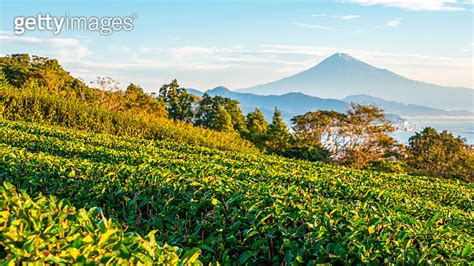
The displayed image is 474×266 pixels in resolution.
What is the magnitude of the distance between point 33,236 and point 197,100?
24.1 m

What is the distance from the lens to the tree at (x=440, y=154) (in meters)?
13.7

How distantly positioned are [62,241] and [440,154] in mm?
15264

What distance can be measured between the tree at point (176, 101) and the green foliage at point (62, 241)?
76.1 ft

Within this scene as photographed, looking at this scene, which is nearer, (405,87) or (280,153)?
(280,153)

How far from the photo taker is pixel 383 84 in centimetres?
17150

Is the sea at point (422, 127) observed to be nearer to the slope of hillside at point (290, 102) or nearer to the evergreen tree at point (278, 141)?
the evergreen tree at point (278, 141)

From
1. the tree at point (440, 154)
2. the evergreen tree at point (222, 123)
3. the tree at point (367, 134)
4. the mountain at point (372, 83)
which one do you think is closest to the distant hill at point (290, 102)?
the mountain at point (372, 83)

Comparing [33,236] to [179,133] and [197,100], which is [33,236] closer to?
[179,133]

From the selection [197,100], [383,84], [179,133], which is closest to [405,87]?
[383,84]

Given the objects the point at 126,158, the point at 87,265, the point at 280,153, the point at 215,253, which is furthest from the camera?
the point at 280,153

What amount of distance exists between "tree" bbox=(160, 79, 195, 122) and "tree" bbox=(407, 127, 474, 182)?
13.4 m

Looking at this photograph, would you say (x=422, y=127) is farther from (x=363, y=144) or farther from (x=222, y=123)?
(x=222, y=123)

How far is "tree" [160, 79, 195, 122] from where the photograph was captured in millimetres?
24750

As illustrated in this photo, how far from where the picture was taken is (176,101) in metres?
24.8
